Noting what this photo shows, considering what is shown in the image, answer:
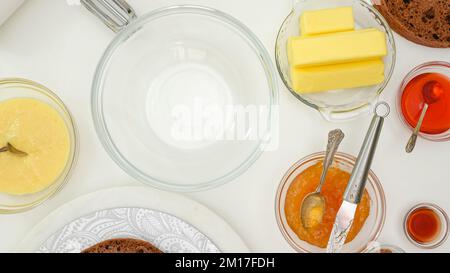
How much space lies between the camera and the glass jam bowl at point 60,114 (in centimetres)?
88

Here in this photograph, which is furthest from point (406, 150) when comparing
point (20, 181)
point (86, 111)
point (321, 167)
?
point (20, 181)

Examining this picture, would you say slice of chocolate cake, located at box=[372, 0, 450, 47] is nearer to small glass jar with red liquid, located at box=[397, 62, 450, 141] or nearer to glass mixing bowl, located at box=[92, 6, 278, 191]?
small glass jar with red liquid, located at box=[397, 62, 450, 141]

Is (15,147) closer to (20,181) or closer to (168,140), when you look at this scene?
(20,181)

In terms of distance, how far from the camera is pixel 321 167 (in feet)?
2.99

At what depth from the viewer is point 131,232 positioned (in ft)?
2.96

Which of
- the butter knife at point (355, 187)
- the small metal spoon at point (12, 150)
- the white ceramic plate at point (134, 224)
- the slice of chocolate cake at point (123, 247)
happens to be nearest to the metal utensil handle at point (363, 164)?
the butter knife at point (355, 187)

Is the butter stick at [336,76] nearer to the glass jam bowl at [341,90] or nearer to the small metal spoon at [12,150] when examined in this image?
the glass jam bowl at [341,90]

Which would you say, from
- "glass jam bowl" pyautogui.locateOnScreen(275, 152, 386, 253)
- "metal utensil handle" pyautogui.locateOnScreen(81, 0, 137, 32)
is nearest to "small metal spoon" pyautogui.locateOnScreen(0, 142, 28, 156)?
"metal utensil handle" pyautogui.locateOnScreen(81, 0, 137, 32)

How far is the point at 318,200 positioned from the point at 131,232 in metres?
0.35

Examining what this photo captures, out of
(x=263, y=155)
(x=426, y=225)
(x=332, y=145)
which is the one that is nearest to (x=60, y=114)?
(x=263, y=155)

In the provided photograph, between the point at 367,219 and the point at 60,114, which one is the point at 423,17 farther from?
the point at 60,114

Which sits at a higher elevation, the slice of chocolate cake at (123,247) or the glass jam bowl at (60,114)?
the glass jam bowl at (60,114)

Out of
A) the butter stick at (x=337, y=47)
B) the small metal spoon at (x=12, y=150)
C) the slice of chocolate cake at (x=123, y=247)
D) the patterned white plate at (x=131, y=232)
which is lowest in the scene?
the slice of chocolate cake at (x=123, y=247)

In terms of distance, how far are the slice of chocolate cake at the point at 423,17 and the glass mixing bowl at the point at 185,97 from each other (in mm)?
260
